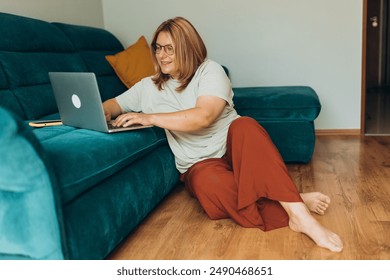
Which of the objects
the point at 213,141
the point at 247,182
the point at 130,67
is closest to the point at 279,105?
the point at 213,141

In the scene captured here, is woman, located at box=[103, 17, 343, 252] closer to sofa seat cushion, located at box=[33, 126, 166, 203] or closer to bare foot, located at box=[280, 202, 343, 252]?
bare foot, located at box=[280, 202, 343, 252]

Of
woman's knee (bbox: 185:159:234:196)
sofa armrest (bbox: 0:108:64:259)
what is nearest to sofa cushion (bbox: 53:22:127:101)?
woman's knee (bbox: 185:159:234:196)

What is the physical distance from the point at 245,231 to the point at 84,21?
247 cm

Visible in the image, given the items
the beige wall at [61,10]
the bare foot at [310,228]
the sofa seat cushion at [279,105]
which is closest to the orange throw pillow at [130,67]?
the beige wall at [61,10]

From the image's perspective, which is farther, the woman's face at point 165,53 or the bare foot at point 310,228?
the woman's face at point 165,53

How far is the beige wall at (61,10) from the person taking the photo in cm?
270

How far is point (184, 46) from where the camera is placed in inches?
73.8

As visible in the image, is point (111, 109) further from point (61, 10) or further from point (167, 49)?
point (61, 10)

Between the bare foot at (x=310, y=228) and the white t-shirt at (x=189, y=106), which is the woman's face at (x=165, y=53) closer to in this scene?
the white t-shirt at (x=189, y=106)

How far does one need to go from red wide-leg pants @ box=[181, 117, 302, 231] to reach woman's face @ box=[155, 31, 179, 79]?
0.37 metres

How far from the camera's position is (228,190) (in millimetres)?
1839

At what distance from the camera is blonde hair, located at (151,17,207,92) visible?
186 centimetres

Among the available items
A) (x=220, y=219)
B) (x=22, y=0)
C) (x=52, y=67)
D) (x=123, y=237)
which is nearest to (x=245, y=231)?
(x=220, y=219)

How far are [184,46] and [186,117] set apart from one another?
0.31 meters
